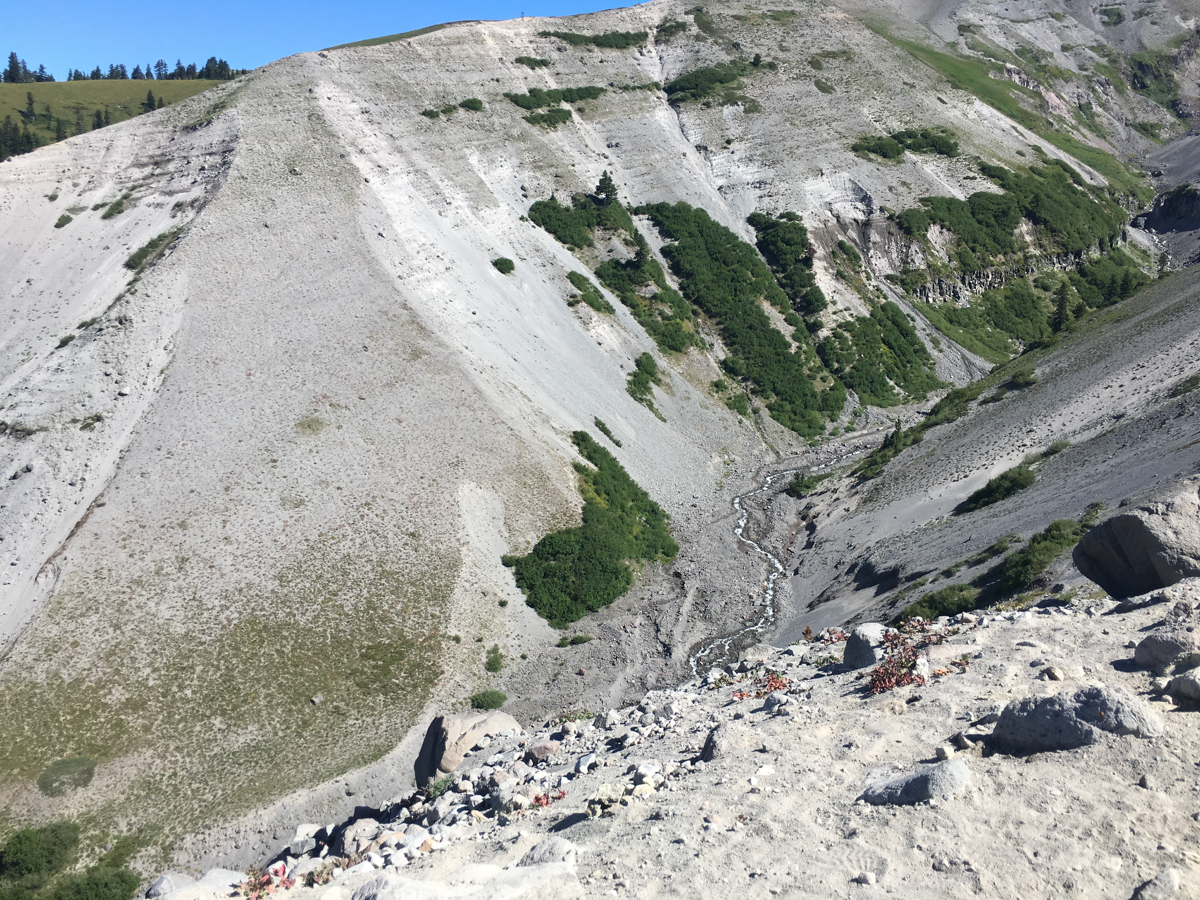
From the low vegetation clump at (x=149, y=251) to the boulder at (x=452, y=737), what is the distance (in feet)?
135

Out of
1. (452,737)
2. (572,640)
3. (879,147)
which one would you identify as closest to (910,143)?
(879,147)

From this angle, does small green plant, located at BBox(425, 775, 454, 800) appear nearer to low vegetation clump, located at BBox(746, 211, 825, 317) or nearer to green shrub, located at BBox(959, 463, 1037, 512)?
green shrub, located at BBox(959, 463, 1037, 512)

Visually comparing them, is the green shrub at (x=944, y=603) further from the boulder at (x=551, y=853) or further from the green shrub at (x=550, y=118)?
the green shrub at (x=550, y=118)

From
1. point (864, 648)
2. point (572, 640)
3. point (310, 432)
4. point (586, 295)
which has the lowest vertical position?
point (864, 648)

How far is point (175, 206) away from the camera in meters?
59.0

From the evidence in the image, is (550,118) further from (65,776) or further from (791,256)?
(65,776)

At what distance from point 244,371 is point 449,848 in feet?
114

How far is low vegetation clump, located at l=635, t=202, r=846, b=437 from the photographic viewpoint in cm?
6444

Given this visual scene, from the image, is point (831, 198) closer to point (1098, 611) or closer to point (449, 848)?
point (1098, 611)

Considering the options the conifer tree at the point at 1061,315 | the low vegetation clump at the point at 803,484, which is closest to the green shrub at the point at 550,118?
the low vegetation clump at the point at 803,484

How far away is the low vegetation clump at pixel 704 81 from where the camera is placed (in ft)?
310

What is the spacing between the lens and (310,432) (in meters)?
41.7

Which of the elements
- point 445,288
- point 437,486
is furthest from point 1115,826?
point 445,288

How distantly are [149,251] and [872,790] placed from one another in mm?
57148
